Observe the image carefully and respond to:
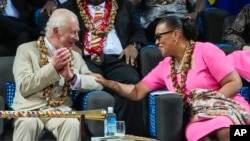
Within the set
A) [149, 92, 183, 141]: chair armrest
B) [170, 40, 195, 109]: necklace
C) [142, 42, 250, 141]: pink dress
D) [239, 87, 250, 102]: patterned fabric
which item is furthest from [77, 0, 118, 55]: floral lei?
[239, 87, 250, 102]: patterned fabric

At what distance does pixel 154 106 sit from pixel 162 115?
0.49 feet

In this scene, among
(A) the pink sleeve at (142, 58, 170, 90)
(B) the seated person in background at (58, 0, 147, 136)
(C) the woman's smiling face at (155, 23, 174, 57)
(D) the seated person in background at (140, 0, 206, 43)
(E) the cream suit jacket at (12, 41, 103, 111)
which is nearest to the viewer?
(E) the cream suit jacket at (12, 41, 103, 111)

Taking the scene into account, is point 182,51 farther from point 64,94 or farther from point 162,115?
point 64,94

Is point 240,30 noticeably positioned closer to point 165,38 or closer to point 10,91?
point 165,38

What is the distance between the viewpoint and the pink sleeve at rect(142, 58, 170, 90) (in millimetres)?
5215

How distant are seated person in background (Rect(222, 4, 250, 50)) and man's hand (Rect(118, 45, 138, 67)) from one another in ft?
2.73

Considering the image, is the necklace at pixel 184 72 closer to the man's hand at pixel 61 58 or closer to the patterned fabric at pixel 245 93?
the patterned fabric at pixel 245 93

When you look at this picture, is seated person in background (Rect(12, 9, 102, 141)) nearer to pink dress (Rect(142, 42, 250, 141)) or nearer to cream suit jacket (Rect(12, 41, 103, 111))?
cream suit jacket (Rect(12, 41, 103, 111))

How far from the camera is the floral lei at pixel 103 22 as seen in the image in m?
5.75

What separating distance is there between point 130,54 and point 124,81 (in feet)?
0.88

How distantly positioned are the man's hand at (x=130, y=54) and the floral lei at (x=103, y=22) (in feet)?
0.64

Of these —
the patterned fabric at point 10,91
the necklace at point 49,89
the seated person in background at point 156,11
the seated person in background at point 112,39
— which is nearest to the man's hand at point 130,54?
the seated person in background at point 112,39

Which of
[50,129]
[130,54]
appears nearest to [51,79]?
[50,129]

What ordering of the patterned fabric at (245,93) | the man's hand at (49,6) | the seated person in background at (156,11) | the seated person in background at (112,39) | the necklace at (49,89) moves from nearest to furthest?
the necklace at (49,89), the patterned fabric at (245,93), the seated person in background at (112,39), the man's hand at (49,6), the seated person in background at (156,11)
